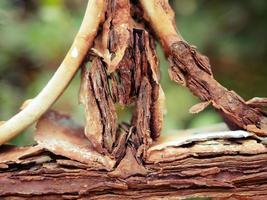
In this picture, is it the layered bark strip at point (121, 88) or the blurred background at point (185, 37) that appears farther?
the blurred background at point (185, 37)

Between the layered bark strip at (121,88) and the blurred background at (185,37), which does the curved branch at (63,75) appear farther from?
the blurred background at (185,37)

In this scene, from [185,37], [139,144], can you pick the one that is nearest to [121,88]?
[139,144]

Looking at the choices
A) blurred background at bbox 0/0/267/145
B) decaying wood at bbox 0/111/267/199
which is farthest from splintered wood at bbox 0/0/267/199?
blurred background at bbox 0/0/267/145

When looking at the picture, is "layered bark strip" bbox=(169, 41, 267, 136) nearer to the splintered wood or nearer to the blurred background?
the splintered wood

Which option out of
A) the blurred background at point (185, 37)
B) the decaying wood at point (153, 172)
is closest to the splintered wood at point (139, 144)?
the decaying wood at point (153, 172)

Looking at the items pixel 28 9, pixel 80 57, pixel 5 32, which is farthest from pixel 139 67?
pixel 28 9

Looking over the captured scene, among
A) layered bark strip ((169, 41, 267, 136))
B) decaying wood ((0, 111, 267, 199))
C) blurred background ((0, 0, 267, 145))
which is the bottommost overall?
decaying wood ((0, 111, 267, 199))

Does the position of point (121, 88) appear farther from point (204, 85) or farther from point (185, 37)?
point (185, 37)
